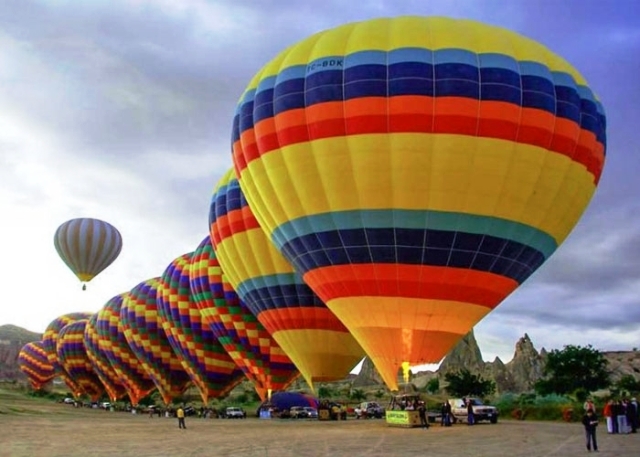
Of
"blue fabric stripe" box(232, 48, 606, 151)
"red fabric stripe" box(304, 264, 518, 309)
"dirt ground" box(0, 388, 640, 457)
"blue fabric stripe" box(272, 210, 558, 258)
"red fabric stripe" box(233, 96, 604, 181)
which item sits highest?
"blue fabric stripe" box(232, 48, 606, 151)

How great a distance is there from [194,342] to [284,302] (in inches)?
603

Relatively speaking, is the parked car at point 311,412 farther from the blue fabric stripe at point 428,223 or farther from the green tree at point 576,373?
the green tree at point 576,373

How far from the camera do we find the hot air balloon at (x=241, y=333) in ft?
117

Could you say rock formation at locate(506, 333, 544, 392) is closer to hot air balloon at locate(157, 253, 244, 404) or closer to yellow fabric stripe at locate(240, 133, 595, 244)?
hot air balloon at locate(157, 253, 244, 404)

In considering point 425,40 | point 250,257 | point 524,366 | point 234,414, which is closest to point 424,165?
point 425,40

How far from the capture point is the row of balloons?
19953 millimetres

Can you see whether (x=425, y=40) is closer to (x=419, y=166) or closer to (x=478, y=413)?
(x=419, y=166)

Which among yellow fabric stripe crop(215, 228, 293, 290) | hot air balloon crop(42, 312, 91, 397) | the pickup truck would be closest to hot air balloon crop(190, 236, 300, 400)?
yellow fabric stripe crop(215, 228, 293, 290)

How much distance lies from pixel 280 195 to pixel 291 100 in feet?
9.86

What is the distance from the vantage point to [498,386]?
9438 cm

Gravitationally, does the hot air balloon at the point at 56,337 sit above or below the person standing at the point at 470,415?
above

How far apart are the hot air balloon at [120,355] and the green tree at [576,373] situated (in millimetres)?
33259

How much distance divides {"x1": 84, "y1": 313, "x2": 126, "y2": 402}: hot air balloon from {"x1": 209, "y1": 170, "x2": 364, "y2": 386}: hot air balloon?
1490 inches

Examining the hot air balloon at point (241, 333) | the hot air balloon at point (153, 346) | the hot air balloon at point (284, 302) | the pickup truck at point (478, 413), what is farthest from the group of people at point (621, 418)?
the hot air balloon at point (153, 346)
